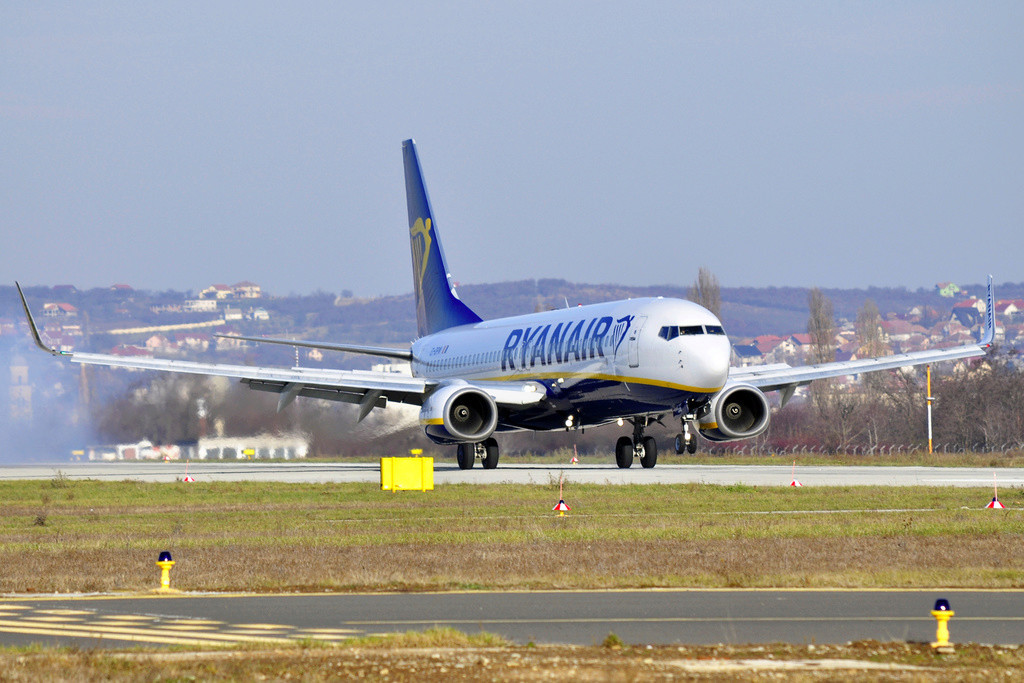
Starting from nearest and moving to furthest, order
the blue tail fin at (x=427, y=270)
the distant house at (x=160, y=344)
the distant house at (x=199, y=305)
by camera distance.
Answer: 1. the blue tail fin at (x=427, y=270)
2. the distant house at (x=160, y=344)
3. the distant house at (x=199, y=305)

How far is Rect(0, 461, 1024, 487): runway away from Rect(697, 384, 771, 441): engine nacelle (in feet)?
4.07

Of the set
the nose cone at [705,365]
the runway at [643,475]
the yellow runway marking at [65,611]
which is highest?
the nose cone at [705,365]

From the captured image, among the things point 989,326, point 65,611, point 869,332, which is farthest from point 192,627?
point 869,332

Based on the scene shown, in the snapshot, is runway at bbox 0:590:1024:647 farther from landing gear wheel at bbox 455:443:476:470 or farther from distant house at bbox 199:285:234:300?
distant house at bbox 199:285:234:300

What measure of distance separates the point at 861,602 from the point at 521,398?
28347mm

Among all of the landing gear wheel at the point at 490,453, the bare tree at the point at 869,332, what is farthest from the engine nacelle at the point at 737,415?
the bare tree at the point at 869,332

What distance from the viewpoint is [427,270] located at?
181 ft

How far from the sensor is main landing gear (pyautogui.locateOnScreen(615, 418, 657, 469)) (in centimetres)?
4328

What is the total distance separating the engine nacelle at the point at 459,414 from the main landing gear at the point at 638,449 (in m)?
4.29

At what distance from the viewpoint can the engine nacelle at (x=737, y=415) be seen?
39219 mm

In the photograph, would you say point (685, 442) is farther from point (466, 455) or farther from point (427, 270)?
point (427, 270)

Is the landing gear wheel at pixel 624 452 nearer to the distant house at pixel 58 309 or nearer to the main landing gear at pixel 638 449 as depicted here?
the main landing gear at pixel 638 449

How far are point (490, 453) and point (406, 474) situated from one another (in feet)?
34.6

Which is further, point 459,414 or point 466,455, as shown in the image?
point 466,455
